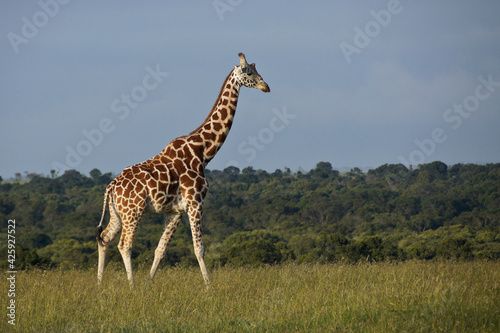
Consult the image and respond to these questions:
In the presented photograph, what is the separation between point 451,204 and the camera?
54812 mm

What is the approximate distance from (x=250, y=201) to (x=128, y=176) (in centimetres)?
5457

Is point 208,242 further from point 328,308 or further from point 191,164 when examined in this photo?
point 328,308

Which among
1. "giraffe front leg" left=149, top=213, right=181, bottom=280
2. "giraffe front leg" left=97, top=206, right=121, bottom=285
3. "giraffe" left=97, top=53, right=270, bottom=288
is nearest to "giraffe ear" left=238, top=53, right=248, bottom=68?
"giraffe" left=97, top=53, right=270, bottom=288

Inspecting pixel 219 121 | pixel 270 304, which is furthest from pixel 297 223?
pixel 270 304

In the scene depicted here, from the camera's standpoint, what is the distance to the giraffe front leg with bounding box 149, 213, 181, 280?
10.2m

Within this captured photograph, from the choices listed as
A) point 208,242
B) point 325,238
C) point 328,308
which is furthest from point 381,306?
point 208,242

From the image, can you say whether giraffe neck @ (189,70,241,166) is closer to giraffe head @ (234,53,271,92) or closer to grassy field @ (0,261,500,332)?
giraffe head @ (234,53,271,92)

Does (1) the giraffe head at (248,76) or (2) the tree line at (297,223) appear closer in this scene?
(1) the giraffe head at (248,76)

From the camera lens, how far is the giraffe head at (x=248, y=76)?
10.8 metres

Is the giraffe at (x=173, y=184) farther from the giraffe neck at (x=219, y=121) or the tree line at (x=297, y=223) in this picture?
the tree line at (x=297, y=223)

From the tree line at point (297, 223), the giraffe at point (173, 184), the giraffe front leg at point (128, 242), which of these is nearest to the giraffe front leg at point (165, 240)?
the giraffe at point (173, 184)

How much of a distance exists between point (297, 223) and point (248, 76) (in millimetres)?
37009

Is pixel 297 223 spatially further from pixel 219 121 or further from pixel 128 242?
pixel 128 242

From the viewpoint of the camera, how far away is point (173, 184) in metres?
10.1
